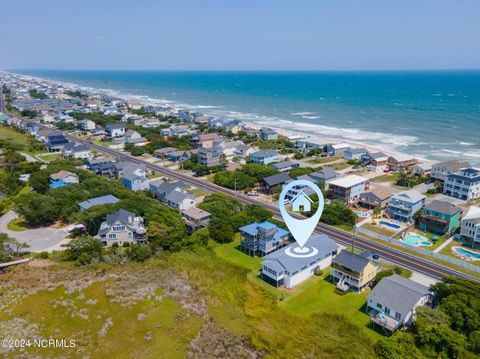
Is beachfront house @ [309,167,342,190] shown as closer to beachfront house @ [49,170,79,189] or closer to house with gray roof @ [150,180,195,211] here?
house with gray roof @ [150,180,195,211]

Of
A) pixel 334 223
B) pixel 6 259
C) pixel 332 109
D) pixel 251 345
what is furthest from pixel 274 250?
pixel 332 109

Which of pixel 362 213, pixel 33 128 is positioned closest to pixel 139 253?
pixel 362 213

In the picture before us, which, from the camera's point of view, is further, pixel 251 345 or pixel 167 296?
pixel 167 296

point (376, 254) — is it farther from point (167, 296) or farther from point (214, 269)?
point (167, 296)

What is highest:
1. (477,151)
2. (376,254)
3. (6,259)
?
(477,151)

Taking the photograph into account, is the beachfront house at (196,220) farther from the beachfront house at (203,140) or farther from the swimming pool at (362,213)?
the beachfront house at (203,140)

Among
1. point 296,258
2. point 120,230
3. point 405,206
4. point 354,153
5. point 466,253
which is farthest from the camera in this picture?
point 354,153

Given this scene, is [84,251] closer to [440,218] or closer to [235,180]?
[235,180]

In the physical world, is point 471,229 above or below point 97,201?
above
